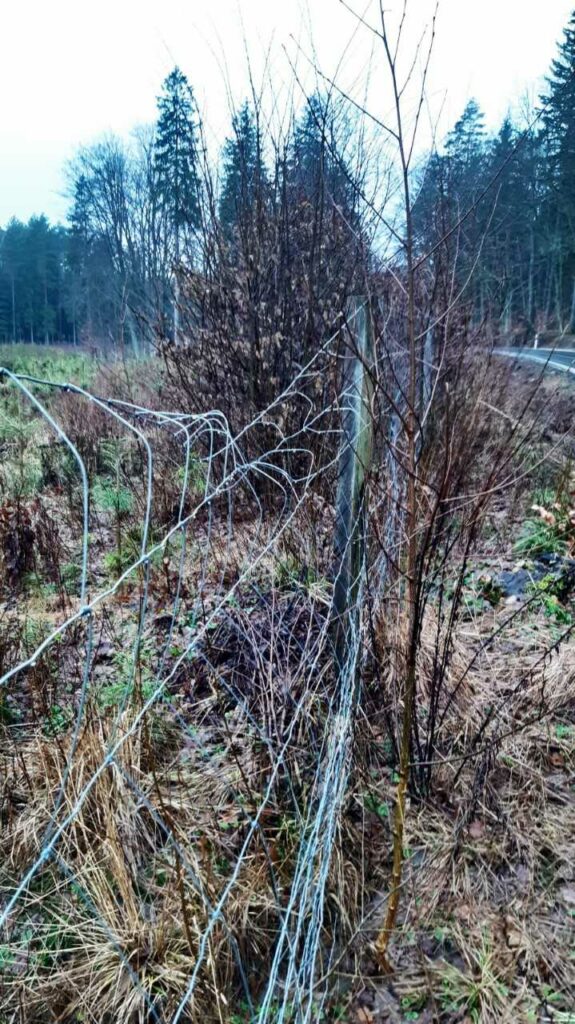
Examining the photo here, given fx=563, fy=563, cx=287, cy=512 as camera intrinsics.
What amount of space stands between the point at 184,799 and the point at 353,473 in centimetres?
Result: 131

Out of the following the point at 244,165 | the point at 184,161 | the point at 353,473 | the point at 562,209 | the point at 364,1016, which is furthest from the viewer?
the point at 562,209

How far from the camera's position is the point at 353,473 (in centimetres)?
193

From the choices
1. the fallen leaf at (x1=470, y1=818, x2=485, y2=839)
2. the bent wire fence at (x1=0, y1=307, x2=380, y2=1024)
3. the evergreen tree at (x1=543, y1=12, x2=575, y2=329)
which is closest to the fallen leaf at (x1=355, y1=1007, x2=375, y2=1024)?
the bent wire fence at (x1=0, y1=307, x2=380, y2=1024)

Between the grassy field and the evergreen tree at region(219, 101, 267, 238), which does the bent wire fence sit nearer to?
the grassy field

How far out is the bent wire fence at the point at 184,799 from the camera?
1.49 metres

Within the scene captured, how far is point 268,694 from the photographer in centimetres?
221

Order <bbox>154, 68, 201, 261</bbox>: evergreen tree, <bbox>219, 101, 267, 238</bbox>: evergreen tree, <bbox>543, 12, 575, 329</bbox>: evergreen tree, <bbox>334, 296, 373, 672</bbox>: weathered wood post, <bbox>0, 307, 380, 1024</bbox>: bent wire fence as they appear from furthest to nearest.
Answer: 1. <bbox>543, 12, 575, 329</bbox>: evergreen tree
2. <bbox>154, 68, 201, 261</bbox>: evergreen tree
3. <bbox>219, 101, 267, 238</bbox>: evergreen tree
4. <bbox>334, 296, 373, 672</bbox>: weathered wood post
5. <bbox>0, 307, 380, 1024</bbox>: bent wire fence

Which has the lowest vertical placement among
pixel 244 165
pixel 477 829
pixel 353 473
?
pixel 477 829

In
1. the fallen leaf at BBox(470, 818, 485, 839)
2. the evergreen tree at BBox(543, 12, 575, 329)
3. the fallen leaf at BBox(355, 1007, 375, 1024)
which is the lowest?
the fallen leaf at BBox(355, 1007, 375, 1024)

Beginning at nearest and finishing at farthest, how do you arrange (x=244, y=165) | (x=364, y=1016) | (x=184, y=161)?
(x=364, y=1016)
(x=244, y=165)
(x=184, y=161)

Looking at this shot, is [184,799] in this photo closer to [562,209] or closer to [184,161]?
[184,161]

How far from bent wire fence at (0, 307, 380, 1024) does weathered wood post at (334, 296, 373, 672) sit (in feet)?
0.08

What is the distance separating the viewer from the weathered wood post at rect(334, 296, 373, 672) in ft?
6.21

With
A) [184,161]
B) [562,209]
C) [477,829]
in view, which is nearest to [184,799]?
[477,829]
